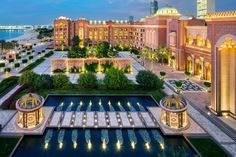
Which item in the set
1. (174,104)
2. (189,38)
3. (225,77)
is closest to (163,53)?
(189,38)

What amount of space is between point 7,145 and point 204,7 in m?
126

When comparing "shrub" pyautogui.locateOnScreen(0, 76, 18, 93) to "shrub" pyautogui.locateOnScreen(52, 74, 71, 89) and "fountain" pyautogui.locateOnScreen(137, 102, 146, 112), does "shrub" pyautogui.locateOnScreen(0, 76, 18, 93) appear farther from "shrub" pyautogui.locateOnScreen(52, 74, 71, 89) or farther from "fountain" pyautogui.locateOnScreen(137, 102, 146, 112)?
"fountain" pyautogui.locateOnScreen(137, 102, 146, 112)

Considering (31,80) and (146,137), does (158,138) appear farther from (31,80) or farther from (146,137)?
(31,80)

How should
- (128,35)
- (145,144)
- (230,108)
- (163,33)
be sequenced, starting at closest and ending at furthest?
(145,144) → (230,108) → (163,33) → (128,35)

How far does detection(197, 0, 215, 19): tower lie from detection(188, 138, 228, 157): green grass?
112635 mm

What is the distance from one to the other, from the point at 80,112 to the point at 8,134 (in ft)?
18.8

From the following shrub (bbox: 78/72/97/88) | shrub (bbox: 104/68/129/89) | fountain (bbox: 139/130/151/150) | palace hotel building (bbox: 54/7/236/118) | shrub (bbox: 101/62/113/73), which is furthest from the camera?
shrub (bbox: 101/62/113/73)

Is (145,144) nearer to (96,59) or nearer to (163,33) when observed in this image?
(96,59)

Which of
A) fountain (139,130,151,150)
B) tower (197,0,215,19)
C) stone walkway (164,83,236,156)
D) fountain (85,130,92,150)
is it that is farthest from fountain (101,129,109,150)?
tower (197,0,215,19)

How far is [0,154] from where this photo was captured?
1412 centimetres

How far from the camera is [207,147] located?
49.1 feet

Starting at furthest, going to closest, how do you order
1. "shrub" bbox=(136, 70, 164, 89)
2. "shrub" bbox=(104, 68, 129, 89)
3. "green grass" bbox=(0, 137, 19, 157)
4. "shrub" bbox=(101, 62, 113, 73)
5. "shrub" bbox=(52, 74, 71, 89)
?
"shrub" bbox=(101, 62, 113, 73)
"shrub" bbox=(52, 74, 71, 89)
"shrub" bbox=(136, 70, 164, 89)
"shrub" bbox=(104, 68, 129, 89)
"green grass" bbox=(0, 137, 19, 157)

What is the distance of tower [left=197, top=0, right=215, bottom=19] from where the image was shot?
12300 centimetres

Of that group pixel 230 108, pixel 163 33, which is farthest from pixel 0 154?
pixel 163 33
